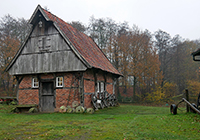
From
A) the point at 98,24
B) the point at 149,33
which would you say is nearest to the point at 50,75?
the point at 98,24

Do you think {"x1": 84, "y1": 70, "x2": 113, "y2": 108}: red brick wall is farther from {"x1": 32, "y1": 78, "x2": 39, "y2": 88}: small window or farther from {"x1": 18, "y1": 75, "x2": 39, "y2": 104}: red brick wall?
{"x1": 32, "y1": 78, "x2": 39, "y2": 88}: small window

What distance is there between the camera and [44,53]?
15.6 m

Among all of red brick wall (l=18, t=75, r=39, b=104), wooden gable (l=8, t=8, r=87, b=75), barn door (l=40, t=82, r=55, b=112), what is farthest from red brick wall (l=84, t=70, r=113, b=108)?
red brick wall (l=18, t=75, r=39, b=104)

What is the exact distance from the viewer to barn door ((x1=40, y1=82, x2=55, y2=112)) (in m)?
15.1

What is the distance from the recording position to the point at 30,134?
6.81m

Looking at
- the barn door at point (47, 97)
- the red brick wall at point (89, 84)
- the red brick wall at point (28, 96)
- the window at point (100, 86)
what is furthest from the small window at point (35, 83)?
the window at point (100, 86)

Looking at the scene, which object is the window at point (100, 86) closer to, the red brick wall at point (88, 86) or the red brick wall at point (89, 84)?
the red brick wall at point (89, 84)

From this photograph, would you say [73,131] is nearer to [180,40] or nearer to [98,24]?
[98,24]

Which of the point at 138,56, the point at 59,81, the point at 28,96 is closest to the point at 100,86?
the point at 59,81

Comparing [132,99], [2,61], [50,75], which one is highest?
[2,61]

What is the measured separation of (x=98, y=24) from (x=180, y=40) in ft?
→ 52.3

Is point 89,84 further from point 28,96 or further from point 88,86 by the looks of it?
point 28,96

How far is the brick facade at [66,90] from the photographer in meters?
14.3

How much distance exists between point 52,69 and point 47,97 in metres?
2.37
